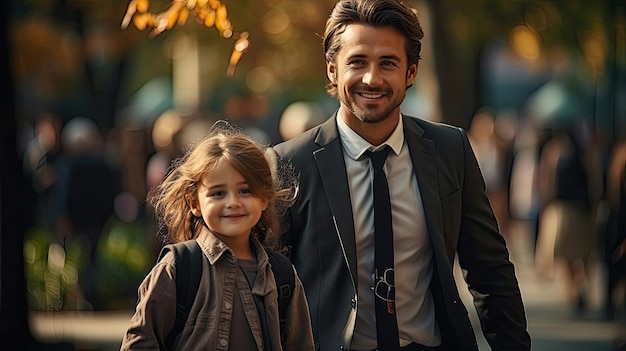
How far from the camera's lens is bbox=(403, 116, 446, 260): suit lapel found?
4551 mm

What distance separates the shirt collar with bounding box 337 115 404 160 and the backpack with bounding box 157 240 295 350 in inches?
26.8

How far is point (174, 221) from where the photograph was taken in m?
4.22

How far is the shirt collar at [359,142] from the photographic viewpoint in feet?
15.3

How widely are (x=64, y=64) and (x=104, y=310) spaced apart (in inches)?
361

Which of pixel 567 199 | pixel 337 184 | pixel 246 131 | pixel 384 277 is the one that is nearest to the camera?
pixel 384 277

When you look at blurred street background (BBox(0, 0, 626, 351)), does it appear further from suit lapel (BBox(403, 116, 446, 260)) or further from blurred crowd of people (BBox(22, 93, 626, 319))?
suit lapel (BBox(403, 116, 446, 260))

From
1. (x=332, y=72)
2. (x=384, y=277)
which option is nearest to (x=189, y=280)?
(x=384, y=277)

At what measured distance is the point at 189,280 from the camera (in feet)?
12.8

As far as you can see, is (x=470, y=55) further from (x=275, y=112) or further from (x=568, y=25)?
(x=275, y=112)

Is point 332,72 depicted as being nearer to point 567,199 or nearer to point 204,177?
point 204,177

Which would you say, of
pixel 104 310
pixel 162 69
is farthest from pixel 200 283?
pixel 162 69

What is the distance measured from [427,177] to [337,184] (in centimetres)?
29

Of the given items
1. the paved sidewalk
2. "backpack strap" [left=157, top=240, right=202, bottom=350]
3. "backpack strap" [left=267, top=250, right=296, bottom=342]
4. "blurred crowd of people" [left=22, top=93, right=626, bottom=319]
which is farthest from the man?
"blurred crowd of people" [left=22, top=93, right=626, bottom=319]

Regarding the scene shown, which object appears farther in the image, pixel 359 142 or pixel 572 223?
pixel 572 223
